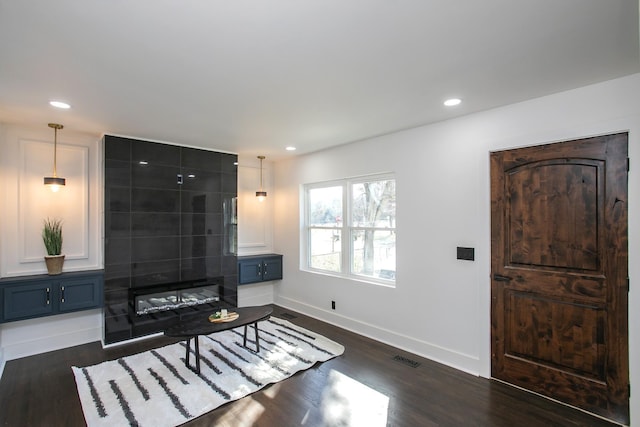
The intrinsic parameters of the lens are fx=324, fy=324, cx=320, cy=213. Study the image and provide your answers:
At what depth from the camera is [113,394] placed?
274 centimetres

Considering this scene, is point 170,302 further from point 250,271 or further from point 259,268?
point 259,268

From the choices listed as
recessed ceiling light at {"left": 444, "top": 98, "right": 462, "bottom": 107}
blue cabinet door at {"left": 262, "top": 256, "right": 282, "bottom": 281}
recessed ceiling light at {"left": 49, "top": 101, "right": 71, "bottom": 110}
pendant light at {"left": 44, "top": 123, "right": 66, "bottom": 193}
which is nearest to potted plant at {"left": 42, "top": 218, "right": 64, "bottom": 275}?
pendant light at {"left": 44, "top": 123, "right": 66, "bottom": 193}

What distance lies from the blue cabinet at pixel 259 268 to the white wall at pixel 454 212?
1.45 metres

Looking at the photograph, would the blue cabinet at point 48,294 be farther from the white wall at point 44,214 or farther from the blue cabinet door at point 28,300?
the white wall at point 44,214

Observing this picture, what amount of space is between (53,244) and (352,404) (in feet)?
12.1

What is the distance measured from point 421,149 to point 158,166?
3.35 meters

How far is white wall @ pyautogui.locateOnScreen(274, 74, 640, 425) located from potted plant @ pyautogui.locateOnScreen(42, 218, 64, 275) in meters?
3.45

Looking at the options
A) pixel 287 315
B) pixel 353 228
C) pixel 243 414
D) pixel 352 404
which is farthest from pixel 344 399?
pixel 287 315

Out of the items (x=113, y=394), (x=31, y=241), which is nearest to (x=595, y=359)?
(x=113, y=394)

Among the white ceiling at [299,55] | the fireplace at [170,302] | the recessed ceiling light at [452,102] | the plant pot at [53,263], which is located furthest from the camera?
the fireplace at [170,302]

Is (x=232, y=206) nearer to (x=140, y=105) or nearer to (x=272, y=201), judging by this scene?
(x=272, y=201)

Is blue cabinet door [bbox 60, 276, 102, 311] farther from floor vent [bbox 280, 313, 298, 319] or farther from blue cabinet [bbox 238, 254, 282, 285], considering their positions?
floor vent [bbox 280, 313, 298, 319]

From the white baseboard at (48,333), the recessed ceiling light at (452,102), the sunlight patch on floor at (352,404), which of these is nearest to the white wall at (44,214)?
the white baseboard at (48,333)

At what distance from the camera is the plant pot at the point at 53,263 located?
3.62 metres
